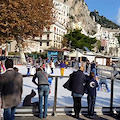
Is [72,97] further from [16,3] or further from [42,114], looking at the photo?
[16,3]

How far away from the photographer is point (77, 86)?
5.12 meters

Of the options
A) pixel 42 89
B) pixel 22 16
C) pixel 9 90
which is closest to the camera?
pixel 9 90

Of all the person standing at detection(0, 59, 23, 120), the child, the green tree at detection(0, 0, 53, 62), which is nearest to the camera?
the person standing at detection(0, 59, 23, 120)

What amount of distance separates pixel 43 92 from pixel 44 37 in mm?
48996

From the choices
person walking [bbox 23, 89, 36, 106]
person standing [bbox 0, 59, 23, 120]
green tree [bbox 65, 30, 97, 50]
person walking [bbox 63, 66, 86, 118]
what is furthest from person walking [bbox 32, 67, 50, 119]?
green tree [bbox 65, 30, 97, 50]

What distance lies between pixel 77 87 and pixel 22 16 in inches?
849

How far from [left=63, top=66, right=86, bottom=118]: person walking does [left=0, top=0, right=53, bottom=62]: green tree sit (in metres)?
19.9

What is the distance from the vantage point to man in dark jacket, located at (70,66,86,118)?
513 centimetres

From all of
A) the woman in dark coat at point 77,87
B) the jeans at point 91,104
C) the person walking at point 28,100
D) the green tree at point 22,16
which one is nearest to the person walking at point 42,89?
the person walking at point 28,100

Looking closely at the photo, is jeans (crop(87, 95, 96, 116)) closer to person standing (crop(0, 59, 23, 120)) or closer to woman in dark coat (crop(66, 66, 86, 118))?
woman in dark coat (crop(66, 66, 86, 118))

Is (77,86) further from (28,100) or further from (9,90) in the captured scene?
(9,90)

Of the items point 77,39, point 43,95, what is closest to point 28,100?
point 43,95

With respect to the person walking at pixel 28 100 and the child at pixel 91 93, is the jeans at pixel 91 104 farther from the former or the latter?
the person walking at pixel 28 100

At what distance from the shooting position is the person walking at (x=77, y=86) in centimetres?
513
